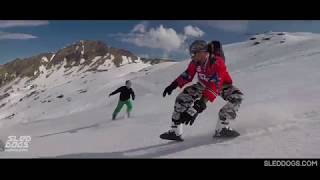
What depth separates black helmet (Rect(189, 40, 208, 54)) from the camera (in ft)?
25.3

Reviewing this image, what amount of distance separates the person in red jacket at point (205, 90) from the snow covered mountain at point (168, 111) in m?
0.15

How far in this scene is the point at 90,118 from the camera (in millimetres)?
8398

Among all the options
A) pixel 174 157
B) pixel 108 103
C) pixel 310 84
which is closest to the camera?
pixel 174 157

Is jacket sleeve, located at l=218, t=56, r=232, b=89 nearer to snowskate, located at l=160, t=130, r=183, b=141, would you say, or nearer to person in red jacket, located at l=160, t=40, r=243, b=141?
person in red jacket, located at l=160, t=40, r=243, b=141

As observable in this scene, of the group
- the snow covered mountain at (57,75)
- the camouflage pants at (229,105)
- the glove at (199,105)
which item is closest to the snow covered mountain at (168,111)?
the snow covered mountain at (57,75)

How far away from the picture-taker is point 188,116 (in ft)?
25.2

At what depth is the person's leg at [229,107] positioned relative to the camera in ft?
24.8

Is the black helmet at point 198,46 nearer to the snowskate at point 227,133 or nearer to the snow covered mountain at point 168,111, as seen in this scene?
the snow covered mountain at point 168,111

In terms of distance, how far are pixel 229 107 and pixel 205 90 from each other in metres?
0.40

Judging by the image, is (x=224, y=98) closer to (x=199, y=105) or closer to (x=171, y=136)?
(x=199, y=105)
